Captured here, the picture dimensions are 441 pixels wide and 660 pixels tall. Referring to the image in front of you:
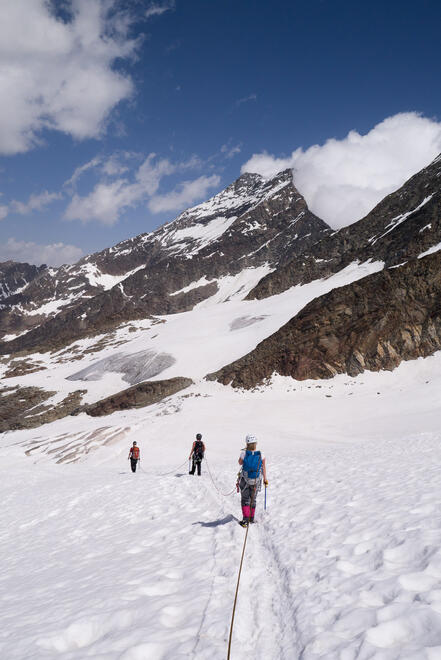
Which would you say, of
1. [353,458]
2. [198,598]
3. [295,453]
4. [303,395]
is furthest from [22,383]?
[198,598]

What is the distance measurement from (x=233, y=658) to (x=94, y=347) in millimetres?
70251

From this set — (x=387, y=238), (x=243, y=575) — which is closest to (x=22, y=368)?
(x=387, y=238)

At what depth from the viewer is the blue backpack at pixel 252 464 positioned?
25.5 feet

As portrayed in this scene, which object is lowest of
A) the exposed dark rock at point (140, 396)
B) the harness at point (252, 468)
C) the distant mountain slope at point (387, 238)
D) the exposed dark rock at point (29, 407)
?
the harness at point (252, 468)

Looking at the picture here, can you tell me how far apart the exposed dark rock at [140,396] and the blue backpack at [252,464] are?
101 feet

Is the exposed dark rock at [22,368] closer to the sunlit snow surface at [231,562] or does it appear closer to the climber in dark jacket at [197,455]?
the sunlit snow surface at [231,562]

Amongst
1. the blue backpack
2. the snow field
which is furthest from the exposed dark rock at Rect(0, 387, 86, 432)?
the blue backpack

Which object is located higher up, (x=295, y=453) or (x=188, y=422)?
(x=188, y=422)

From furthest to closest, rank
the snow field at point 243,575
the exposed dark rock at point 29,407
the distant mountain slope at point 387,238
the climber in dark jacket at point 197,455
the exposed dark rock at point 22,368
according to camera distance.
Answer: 1. the exposed dark rock at point 22,368
2. the distant mountain slope at point 387,238
3. the exposed dark rock at point 29,407
4. the climber in dark jacket at point 197,455
5. the snow field at point 243,575

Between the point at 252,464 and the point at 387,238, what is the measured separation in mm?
63197

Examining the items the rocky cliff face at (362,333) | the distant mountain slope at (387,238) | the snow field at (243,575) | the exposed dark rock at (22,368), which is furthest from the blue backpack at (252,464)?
the exposed dark rock at (22,368)

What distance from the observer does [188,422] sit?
27844 millimetres

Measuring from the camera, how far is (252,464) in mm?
7852

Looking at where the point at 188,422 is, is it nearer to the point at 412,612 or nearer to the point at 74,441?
the point at 74,441
